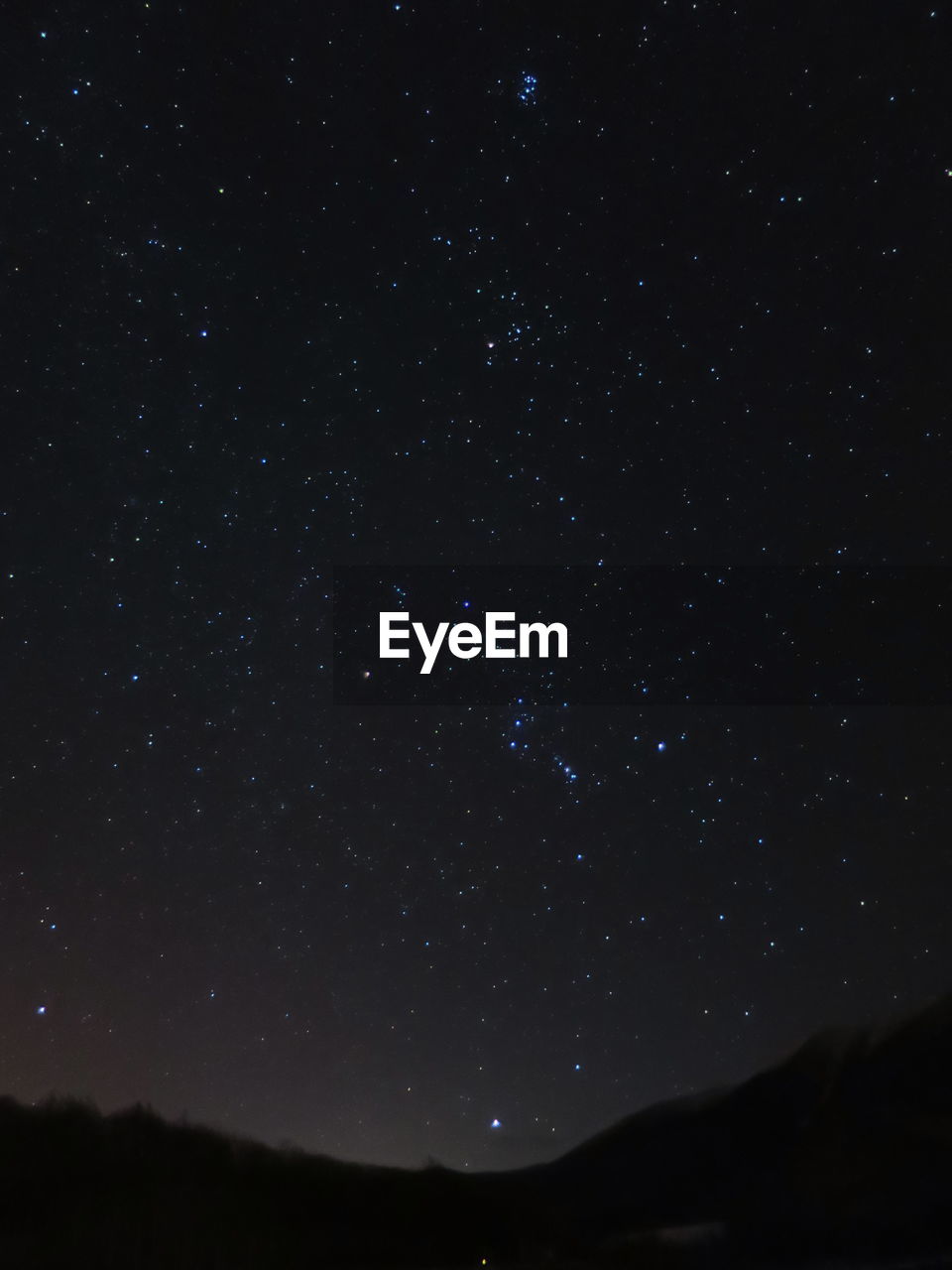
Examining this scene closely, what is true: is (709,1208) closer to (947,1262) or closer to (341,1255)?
(947,1262)

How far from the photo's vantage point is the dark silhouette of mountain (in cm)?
962

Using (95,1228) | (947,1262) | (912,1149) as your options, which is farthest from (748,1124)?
(95,1228)

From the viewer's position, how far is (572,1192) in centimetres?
1284

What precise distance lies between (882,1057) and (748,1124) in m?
2.99

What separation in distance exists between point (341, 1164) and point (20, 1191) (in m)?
3.55

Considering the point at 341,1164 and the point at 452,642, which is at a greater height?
the point at 452,642

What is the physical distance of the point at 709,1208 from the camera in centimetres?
1335

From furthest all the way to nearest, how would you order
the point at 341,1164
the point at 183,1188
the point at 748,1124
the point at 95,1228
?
1. the point at 748,1124
2. the point at 341,1164
3. the point at 183,1188
4. the point at 95,1228

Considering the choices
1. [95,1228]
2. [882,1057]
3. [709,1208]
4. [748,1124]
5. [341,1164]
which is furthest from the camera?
[882,1057]

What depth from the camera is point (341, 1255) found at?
1050cm

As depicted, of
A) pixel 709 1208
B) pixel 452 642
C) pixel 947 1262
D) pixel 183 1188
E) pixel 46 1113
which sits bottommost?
pixel 709 1208

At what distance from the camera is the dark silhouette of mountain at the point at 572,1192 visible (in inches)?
379

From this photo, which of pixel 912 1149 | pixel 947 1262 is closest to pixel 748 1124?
pixel 912 1149

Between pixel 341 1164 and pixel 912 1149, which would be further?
pixel 912 1149
